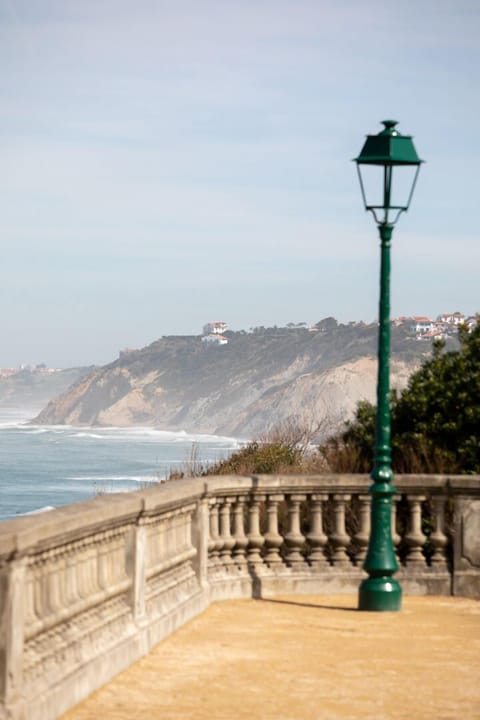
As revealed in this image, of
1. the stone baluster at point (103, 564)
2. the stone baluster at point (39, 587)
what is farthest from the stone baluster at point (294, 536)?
the stone baluster at point (39, 587)

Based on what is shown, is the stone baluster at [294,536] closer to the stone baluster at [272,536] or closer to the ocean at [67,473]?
the stone baluster at [272,536]

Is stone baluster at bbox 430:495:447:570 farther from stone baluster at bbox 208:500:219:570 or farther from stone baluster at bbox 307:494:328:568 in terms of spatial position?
stone baluster at bbox 208:500:219:570

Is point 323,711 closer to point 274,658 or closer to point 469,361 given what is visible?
point 274,658

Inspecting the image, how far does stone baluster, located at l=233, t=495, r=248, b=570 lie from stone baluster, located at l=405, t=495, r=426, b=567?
1582 mm

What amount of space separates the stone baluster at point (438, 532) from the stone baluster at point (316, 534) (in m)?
1.03

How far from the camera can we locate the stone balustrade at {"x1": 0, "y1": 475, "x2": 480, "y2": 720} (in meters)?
7.52

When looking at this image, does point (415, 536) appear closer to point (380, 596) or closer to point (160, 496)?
point (380, 596)

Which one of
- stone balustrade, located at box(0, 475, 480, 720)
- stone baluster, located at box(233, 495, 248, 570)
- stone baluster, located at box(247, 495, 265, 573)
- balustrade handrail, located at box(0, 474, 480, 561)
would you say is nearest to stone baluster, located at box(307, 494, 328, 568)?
stone balustrade, located at box(0, 475, 480, 720)

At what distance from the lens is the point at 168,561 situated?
1106 cm

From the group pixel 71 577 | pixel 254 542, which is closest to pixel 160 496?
pixel 71 577

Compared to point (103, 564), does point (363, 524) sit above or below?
above

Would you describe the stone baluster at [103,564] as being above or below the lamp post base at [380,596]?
above

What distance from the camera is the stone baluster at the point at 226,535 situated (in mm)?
13031

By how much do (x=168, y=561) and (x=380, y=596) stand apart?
92.6 inches
